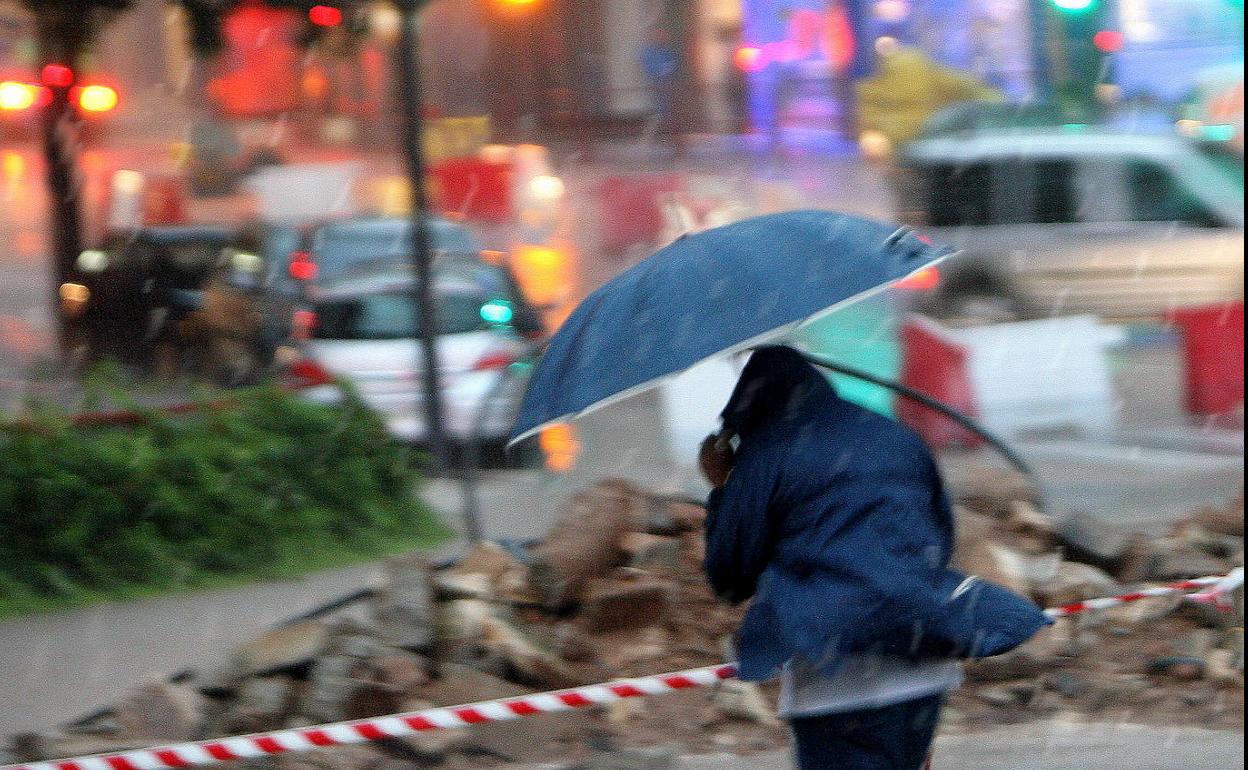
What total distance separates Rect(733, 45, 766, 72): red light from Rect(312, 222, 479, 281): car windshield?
1804 centimetres

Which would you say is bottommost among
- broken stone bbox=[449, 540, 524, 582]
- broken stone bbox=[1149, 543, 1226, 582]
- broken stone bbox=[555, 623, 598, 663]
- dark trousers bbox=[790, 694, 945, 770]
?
broken stone bbox=[1149, 543, 1226, 582]

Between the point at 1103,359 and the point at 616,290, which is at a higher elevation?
the point at 616,290

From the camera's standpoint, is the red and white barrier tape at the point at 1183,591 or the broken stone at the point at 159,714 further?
the red and white barrier tape at the point at 1183,591

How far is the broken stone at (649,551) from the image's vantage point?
245 inches

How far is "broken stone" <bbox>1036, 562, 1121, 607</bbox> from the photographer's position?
617 centimetres

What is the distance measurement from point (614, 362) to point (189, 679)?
311 centimetres

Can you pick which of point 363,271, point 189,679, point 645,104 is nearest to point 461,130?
point 645,104

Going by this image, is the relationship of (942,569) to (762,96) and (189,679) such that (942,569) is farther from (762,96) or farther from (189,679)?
(762,96)

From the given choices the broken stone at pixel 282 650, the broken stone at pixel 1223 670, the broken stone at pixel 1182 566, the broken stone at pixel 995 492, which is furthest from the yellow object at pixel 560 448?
the broken stone at pixel 1223 670

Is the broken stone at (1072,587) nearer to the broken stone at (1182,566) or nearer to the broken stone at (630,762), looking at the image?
the broken stone at (1182,566)

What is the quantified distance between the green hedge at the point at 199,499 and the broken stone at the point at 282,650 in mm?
1782

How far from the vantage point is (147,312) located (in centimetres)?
1348

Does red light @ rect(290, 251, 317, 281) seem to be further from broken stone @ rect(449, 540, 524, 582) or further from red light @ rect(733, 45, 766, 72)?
red light @ rect(733, 45, 766, 72)

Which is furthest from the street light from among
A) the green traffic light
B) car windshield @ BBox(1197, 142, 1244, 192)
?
car windshield @ BBox(1197, 142, 1244, 192)
